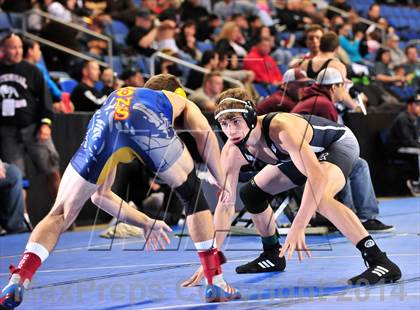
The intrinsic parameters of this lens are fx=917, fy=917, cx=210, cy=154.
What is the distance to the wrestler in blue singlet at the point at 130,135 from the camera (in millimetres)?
4684

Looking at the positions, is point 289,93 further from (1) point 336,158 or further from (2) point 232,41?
(2) point 232,41

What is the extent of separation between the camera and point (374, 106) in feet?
43.2

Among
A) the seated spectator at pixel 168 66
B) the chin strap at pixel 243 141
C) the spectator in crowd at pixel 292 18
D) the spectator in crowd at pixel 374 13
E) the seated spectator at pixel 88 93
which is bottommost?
the spectator in crowd at pixel 374 13

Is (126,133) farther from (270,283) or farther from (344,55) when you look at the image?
(344,55)

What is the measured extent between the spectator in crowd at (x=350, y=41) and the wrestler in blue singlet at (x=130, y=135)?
10901 mm

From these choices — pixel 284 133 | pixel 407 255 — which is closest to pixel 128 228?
pixel 407 255

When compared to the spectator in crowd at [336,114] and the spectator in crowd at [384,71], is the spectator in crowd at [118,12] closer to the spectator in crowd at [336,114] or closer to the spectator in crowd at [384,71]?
the spectator in crowd at [384,71]

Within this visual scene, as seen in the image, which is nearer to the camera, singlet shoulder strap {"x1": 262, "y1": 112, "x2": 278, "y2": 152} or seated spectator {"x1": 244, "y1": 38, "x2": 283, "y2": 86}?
singlet shoulder strap {"x1": 262, "y1": 112, "x2": 278, "y2": 152}

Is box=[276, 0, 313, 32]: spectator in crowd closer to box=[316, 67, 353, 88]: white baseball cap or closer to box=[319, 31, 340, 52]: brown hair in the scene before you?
box=[319, 31, 340, 52]: brown hair

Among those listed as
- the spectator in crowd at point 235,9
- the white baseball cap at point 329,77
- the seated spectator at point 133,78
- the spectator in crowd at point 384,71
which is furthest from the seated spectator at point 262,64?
the white baseball cap at point 329,77

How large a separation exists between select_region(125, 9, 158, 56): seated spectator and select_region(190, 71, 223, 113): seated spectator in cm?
195

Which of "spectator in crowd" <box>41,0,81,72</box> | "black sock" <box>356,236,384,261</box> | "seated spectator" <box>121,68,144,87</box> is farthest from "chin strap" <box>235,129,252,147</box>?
"spectator in crowd" <box>41,0,81,72</box>

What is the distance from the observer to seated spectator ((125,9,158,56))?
12336 mm

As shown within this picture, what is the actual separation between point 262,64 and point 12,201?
16.9 ft
